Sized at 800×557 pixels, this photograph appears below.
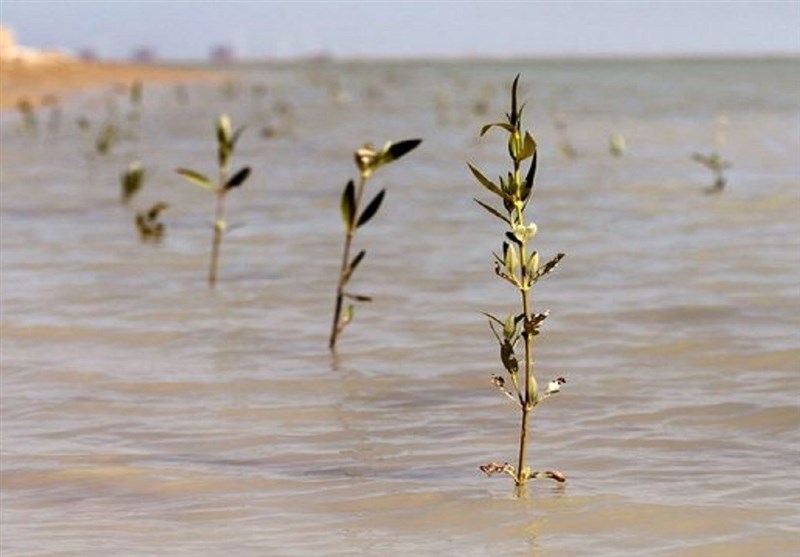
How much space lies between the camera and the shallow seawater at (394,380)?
3.86m

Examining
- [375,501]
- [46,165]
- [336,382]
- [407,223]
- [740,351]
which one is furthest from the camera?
[46,165]

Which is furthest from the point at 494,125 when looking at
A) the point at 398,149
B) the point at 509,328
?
the point at 398,149

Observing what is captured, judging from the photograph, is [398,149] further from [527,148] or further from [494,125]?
Result: [494,125]

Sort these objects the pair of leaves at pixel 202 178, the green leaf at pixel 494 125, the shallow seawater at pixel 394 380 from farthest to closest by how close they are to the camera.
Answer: the pair of leaves at pixel 202 178
the shallow seawater at pixel 394 380
the green leaf at pixel 494 125

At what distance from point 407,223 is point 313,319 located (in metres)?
3.67

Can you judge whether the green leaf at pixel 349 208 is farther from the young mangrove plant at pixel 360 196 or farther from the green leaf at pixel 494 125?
the green leaf at pixel 494 125

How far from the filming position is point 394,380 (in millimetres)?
5730

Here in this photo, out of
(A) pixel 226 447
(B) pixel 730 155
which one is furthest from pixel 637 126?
(A) pixel 226 447

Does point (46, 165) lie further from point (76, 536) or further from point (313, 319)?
point (76, 536)

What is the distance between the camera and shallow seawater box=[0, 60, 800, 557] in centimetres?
386

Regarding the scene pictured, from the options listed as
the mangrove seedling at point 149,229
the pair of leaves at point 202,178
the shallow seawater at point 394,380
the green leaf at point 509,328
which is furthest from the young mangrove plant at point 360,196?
the mangrove seedling at point 149,229

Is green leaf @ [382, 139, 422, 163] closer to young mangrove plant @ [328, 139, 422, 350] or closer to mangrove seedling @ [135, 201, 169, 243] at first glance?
young mangrove plant @ [328, 139, 422, 350]

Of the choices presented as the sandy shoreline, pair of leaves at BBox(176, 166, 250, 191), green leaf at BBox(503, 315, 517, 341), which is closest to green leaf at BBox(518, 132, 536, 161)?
green leaf at BBox(503, 315, 517, 341)

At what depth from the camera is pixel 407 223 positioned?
1060 cm
